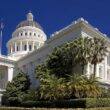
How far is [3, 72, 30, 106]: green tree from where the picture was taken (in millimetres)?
61531

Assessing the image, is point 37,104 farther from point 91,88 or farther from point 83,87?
point 91,88

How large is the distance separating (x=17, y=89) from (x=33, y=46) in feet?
112

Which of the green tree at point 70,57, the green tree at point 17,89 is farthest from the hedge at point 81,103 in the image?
the green tree at point 17,89

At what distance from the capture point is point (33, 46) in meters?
96.4

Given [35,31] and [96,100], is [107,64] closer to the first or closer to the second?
[96,100]

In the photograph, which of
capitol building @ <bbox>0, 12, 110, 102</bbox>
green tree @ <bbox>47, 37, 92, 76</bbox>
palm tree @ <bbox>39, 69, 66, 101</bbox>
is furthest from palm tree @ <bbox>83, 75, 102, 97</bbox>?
capitol building @ <bbox>0, 12, 110, 102</bbox>

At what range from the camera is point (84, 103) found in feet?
126

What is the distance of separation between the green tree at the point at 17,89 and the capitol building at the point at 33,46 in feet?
12.2

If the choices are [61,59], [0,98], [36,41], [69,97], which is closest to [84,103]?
[69,97]

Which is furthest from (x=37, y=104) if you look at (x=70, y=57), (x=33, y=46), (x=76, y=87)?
(x=33, y=46)

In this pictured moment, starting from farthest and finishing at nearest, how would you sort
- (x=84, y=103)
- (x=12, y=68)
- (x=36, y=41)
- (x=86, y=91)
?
(x=36, y=41), (x=12, y=68), (x=86, y=91), (x=84, y=103)

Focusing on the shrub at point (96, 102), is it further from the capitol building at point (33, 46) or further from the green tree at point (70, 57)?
the capitol building at point (33, 46)

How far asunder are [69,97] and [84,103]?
581 centimetres

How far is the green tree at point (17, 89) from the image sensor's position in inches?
2422
